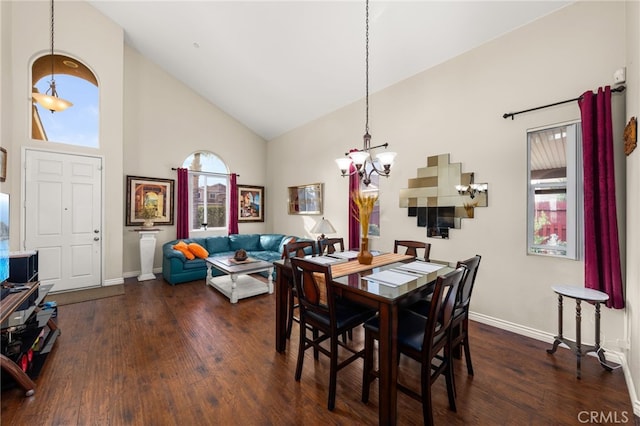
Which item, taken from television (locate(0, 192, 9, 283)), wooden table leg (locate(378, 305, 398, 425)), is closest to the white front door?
television (locate(0, 192, 9, 283))

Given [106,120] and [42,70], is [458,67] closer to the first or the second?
[106,120]

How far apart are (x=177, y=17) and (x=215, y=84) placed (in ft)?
4.62

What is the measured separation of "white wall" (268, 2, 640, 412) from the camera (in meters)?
2.35

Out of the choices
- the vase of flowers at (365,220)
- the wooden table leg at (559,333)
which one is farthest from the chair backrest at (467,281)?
the wooden table leg at (559,333)

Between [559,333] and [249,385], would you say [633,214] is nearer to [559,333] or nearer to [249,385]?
[559,333]

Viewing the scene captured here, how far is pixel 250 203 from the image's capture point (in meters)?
6.74

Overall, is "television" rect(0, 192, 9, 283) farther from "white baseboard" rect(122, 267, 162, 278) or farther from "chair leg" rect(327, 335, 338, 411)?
"white baseboard" rect(122, 267, 162, 278)

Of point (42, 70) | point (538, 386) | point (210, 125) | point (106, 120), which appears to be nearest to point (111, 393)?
point (538, 386)

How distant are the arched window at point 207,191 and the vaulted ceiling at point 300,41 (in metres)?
1.56

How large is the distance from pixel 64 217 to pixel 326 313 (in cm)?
479

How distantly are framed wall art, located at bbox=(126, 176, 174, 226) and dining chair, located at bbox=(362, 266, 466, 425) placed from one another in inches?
207

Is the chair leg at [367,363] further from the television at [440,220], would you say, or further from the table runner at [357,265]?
the television at [440,220]

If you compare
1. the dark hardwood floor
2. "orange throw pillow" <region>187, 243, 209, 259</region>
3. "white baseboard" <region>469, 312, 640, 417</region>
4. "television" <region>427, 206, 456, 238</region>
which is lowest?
the dark hardwood floor

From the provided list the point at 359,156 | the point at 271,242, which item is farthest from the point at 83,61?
the point at 359,156
